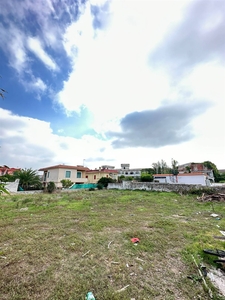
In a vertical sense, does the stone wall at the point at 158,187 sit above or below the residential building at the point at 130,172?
below

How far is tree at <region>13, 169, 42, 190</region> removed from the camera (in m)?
14.7

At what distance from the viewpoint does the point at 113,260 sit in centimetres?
263

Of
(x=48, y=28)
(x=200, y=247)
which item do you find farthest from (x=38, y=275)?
(x=48, y=28)

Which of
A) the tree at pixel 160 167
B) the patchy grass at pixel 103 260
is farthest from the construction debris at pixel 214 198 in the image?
the tree at pixel 160 167

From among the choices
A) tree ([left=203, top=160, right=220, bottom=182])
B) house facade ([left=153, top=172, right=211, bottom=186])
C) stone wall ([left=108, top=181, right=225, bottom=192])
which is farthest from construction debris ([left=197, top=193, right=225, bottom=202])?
tree ([left=203, top=160, right=220, bottom=182])

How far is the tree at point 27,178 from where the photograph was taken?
14.7 meters

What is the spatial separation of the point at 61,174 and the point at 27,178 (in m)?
6.33

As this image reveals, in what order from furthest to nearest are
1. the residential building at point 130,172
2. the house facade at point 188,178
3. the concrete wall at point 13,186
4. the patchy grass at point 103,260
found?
the residential building at point 130,172 → the house facade at point 188,178 → the concrete wall at point 13,186 → the patchy grass at point 103,260

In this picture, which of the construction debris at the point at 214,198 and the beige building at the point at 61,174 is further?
the beige building at the point at 61,174

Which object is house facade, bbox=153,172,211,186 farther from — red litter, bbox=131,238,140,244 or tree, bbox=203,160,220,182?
red litter, bbox=131,238,140,244

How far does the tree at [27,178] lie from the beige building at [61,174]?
5.13 m

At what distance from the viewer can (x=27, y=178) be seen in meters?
14.8

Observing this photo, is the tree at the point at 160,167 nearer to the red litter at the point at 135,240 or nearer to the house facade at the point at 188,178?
the house facade at the point at 188,178

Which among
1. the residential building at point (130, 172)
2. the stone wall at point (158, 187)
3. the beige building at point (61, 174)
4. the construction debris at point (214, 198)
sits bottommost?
the construction debris at point (214, 198)
